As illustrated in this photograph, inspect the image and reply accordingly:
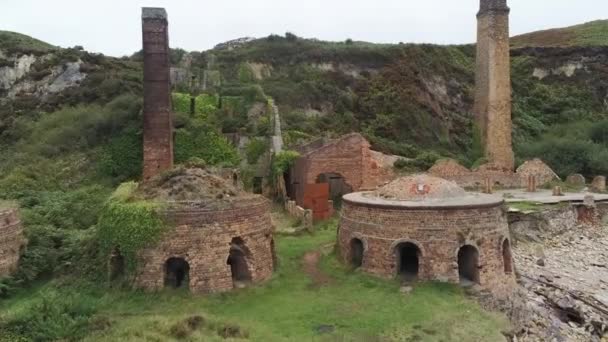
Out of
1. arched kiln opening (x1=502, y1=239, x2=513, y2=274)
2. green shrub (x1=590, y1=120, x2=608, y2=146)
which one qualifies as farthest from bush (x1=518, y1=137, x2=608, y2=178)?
arched kiln opening (x1=502, y1=239, x2=513, y2=274)

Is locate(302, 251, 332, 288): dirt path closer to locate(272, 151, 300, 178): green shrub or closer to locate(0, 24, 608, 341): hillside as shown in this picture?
locate(0, 24, 608, 341): hillside

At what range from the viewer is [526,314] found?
1452cm

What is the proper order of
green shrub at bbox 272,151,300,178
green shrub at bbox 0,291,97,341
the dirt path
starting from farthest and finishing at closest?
green shrub at bbox 272,151,300,178 → the dirt path → green shrub at bbox 0,291,97,341

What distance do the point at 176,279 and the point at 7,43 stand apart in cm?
4367

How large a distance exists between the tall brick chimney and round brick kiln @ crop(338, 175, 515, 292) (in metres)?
10.6

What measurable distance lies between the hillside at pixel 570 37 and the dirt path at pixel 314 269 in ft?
174

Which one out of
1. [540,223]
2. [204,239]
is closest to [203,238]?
[204,239]

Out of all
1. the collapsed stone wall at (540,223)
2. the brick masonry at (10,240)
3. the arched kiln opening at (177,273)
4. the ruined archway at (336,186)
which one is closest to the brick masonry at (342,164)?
the ruined archway at (336,186)

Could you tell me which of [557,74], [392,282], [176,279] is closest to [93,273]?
[176,279]

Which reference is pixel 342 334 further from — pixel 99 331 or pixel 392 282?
pixel 99 331

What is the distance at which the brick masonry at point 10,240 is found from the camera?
44.6 ft

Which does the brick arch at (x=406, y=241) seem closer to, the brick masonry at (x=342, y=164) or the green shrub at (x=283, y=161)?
the brick masonry at (x=342, y=164)

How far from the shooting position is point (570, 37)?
65688 millimetres

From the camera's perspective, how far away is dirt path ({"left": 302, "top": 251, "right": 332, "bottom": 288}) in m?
14.6
